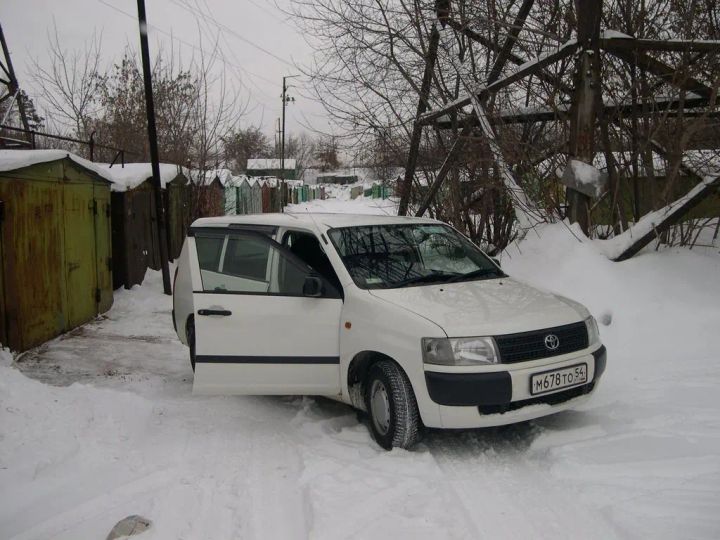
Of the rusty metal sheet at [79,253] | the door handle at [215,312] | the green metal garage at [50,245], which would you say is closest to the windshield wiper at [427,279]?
the door handle at [215,312]

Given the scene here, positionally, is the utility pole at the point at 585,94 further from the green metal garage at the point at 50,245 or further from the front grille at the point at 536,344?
the green metal garage at the point at 50,245

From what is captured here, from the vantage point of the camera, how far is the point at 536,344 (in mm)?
3848

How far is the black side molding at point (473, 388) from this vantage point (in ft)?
12.0

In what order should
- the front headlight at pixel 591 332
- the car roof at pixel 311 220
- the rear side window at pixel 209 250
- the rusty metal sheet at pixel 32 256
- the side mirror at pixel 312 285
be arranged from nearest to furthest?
the front headlight at pixel 591 332 → the side mirror at pixel 312 285 → the rear side window at pixel 209 250 → the car roof at pixel 311 220 → the rusty metal sheet at pixel 32 256

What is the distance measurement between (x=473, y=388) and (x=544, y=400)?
0.61 meters

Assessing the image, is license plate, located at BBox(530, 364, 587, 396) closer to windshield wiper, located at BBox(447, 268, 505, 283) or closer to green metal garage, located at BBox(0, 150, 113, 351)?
windshield wiper, located at BBox(447, 268, 505, 283)

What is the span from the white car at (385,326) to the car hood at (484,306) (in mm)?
14

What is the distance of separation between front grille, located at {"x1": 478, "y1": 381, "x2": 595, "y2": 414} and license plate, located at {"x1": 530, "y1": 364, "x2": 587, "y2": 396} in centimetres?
7

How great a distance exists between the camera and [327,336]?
14.4 feet

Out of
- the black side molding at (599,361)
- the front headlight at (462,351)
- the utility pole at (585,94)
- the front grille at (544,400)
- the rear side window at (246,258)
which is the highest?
the utility pole at (585,94)

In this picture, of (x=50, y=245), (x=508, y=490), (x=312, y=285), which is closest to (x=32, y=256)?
(x=50, y=245)

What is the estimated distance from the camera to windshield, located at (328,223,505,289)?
14.9 ft

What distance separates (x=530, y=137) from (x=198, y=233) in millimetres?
6028

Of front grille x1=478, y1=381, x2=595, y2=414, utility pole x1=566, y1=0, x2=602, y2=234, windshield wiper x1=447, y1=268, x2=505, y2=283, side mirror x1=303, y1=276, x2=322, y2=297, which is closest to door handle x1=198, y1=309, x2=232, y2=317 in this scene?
side mirror x1=303, y1=276, x2=322, y2=297
